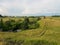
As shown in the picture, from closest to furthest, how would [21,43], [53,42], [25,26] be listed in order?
1. [53,42]
2. [21,43]
3. [25,26]

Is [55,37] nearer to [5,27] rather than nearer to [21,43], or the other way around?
[21,43]

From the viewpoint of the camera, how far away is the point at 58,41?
1503 inches

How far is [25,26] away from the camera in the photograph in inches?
2854

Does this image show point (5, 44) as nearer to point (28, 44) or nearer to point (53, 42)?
point (28, 44)

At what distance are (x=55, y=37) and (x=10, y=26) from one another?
3771cm

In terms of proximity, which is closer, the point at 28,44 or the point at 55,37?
the point at 28,44

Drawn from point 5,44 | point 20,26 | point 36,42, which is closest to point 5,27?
point 20,26

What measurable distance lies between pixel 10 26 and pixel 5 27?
3.05 metres

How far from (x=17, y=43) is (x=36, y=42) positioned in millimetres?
4828

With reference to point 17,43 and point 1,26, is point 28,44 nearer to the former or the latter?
point 17,43

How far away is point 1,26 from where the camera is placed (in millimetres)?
74438

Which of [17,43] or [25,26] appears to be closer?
[17,43]

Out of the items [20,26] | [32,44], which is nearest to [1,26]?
[20,26]

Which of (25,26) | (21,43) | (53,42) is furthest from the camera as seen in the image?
(25,26)
